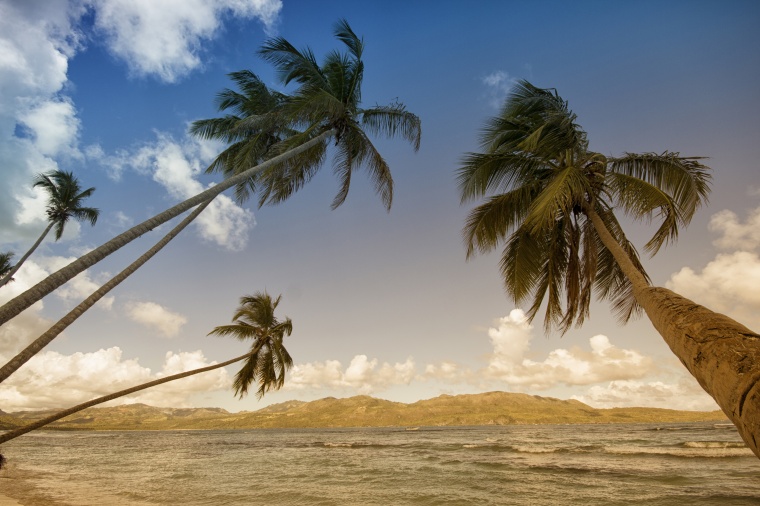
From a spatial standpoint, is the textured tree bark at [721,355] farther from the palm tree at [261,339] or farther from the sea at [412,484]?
the palm tree at [261,339]

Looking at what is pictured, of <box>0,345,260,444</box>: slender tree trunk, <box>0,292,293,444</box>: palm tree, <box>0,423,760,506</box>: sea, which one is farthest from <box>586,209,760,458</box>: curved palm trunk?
<box>0,292,293,444</box>: palm tree

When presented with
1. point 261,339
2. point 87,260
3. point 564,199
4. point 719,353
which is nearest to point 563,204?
point 564,199

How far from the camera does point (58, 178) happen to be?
25.5 meters

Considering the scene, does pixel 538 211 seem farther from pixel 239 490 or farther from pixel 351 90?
pixel 239 490

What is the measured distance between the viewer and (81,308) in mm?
7488

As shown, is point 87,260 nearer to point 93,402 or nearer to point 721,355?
point 93,402

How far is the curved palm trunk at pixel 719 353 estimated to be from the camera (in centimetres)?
223

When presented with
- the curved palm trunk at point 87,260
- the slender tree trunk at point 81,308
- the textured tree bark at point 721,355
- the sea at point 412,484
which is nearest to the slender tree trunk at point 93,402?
the slender tree trunk at point 81,308

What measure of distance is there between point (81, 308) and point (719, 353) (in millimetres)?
9911

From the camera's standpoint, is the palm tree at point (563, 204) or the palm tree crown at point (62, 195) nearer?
the palm tree at point (563, 204)

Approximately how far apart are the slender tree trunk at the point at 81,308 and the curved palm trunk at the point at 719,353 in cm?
826

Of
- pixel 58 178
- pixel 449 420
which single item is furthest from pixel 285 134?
pixel 449 420

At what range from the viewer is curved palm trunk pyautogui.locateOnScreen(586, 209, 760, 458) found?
2230 mm

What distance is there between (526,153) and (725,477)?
18.2 meters
